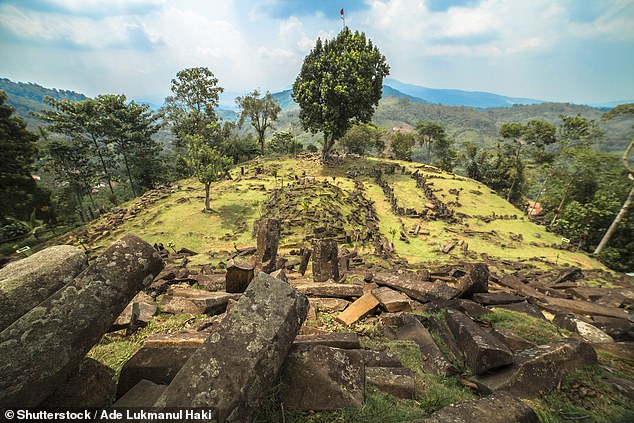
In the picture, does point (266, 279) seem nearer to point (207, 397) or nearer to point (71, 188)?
point (207, 397)

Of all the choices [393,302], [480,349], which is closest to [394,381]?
[480,349]

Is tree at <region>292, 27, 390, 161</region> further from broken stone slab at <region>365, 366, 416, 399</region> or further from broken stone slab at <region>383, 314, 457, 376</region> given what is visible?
broken stone slab at <region>365, 366, 416, 399</region>

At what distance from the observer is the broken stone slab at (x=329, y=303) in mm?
5871

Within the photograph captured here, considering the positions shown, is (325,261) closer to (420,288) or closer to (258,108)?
(420,288)

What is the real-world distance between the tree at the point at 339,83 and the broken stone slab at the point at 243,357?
2759 cm

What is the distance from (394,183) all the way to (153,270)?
2859cm

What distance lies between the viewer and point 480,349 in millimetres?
3371

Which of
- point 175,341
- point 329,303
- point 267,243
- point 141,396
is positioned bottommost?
point 267,243

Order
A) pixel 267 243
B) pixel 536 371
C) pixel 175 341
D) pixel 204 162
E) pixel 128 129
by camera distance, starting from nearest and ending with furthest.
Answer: pixel 536 371 < pixel 175 341 < pixel 267 243 < pixel 204 162 < pixel 128 129

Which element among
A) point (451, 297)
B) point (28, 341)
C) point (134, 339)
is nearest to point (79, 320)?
point (28, 341)

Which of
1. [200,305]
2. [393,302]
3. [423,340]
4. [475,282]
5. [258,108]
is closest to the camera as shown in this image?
[423,340]

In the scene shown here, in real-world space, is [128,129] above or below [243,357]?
below

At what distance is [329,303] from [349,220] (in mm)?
12264

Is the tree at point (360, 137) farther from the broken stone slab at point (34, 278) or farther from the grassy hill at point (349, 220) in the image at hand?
the broken stone slab at point (34, 278)
